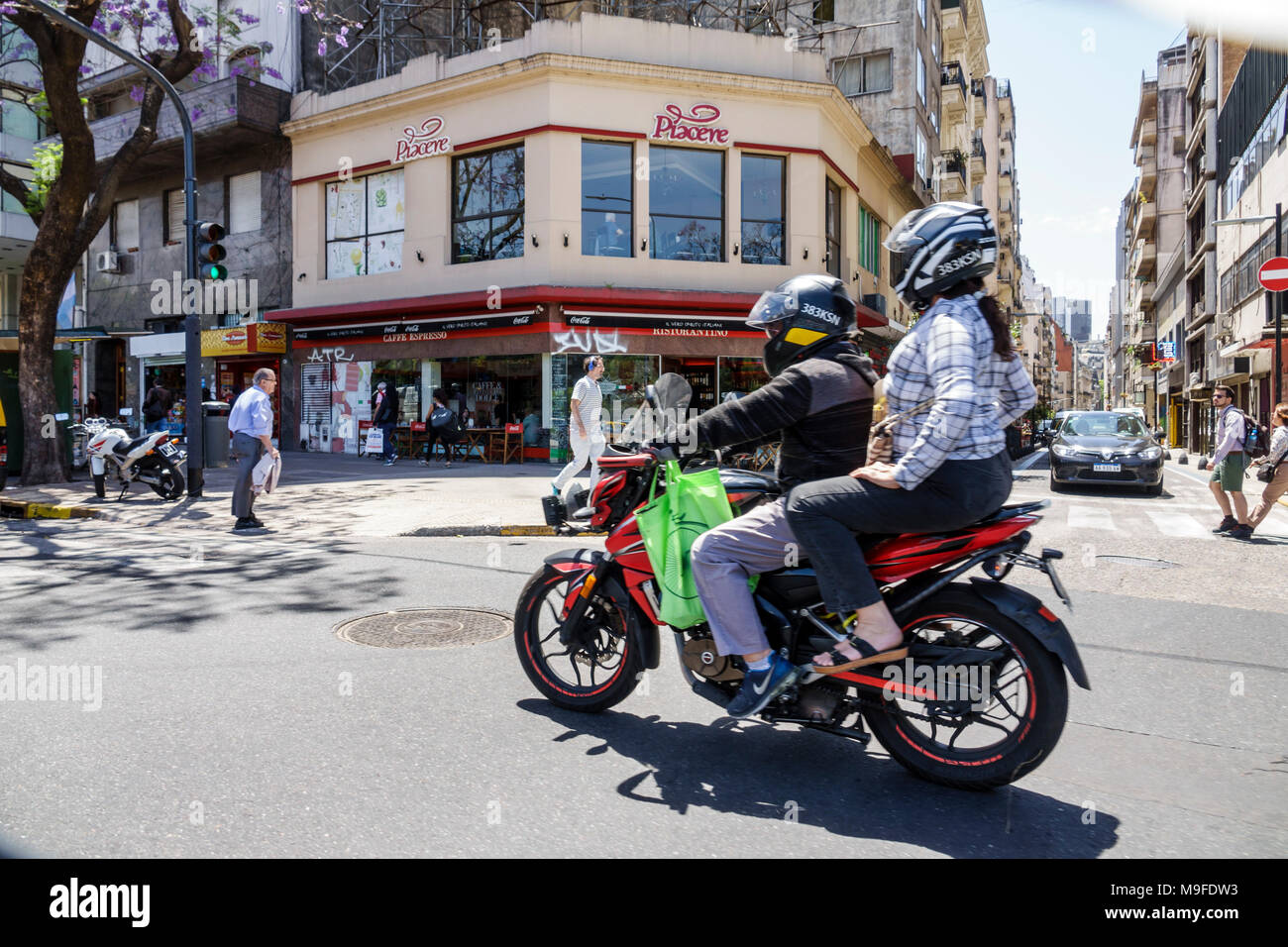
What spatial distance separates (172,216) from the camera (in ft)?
89.2

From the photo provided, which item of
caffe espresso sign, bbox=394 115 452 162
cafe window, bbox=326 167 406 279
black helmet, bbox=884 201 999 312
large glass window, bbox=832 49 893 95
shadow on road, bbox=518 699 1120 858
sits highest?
large glass window, bbox=832 49 893 95

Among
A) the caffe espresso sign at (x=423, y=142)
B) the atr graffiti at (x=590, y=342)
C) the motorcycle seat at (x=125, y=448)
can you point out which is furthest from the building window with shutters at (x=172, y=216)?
the motorcycle seat at (x=125, y=448)

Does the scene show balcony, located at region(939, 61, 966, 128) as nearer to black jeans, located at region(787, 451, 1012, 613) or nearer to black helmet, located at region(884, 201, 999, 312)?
black helmet, located at region(884, 201, 999, 312)

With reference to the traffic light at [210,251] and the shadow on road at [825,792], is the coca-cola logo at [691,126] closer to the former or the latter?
the traffic light at [210,251]

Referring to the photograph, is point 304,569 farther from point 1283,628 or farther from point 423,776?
point 1283,628

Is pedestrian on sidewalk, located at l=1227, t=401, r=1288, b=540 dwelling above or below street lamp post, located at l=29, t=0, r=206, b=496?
below

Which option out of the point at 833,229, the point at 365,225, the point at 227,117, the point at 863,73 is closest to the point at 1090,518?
the point at 833,229

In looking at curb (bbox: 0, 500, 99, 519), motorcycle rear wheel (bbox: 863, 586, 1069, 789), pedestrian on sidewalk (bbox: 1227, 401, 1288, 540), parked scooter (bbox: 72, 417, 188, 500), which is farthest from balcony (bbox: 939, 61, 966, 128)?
motorcycle rear wheel (bbox: 863, 586, 1069, 789)

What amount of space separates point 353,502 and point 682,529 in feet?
31.9

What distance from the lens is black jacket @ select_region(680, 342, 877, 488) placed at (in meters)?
3.33

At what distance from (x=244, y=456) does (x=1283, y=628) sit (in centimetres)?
954

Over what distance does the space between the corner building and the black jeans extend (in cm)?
1726

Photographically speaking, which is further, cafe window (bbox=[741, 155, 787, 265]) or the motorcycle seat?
cafe window (bbox=[741, 155, 787, 265])

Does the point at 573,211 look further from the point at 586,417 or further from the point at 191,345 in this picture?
the point at 586,417
